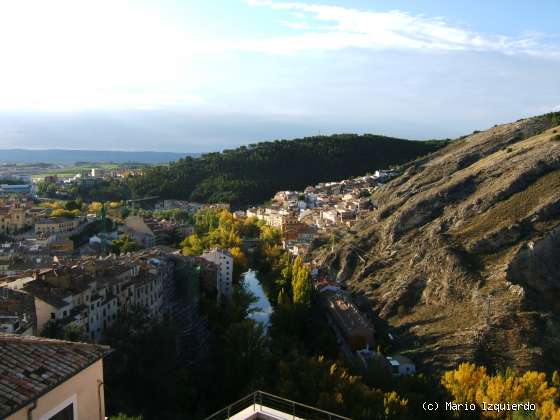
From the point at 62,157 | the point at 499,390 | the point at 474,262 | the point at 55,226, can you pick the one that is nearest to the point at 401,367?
the point at 499,390

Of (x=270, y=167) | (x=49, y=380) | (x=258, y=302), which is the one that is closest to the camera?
(x=49, y=380)

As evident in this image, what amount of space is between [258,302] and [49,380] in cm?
2756

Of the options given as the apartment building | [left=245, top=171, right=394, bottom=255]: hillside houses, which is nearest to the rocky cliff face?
[left=245, top=171, right=394, bottom=255]: hillside houses

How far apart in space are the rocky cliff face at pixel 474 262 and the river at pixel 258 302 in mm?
5217

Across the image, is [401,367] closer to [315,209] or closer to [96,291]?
[96,291]

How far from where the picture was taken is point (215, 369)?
66.6 ft

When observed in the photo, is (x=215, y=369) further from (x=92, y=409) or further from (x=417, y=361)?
(x=92, y=409)

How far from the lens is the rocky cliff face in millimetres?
22469

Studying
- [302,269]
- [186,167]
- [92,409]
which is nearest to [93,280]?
[302,269]

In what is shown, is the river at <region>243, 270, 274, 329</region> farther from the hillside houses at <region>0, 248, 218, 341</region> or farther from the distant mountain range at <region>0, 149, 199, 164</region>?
the distant mountain range at <region>0, 149, 199, 164</region>

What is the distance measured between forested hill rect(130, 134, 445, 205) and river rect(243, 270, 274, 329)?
29.4 m

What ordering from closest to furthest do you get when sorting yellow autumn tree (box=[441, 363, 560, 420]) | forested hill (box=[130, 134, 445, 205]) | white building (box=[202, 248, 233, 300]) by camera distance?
yellow autumn tree (box=[441, 363, 560, 420]) < white building (box=[202, 248, 233, 300]) < forested hill (box=[130, 134, 445, 205])

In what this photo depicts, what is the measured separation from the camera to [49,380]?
190 inches

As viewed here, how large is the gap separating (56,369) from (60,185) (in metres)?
78.8
